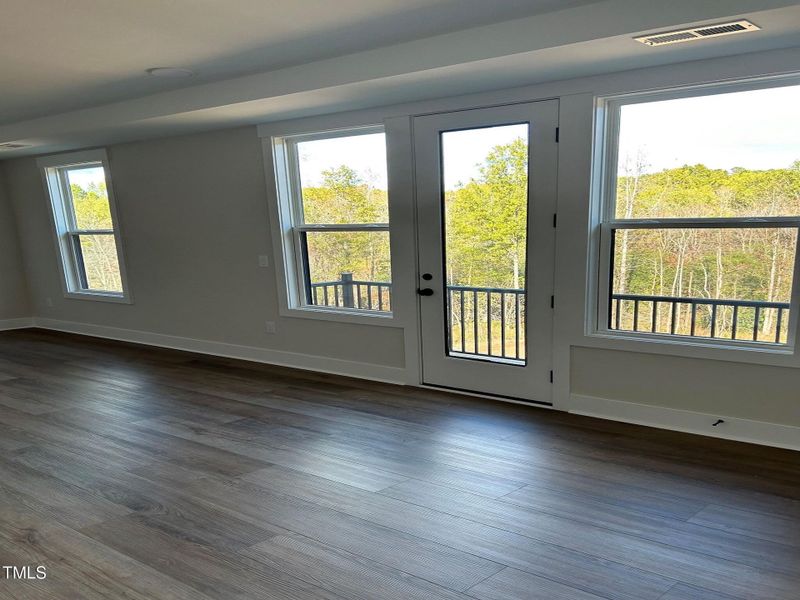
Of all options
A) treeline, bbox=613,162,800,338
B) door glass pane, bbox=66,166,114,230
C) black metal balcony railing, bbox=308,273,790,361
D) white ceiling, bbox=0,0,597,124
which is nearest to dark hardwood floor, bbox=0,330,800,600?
black metal balcony railing, bbox=308,273,790,361

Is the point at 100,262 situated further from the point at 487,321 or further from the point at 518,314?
the point at 518,314

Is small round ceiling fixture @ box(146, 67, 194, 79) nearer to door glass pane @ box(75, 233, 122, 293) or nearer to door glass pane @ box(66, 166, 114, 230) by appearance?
door glass pane @ box(66, 166, 114, 230)

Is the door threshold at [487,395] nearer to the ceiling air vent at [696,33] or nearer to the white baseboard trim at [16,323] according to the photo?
the ceiling air vent at [696,33]

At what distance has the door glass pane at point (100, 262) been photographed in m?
6.55

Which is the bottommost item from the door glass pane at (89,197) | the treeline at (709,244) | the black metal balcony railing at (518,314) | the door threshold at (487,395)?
the door threshold at (487,395)

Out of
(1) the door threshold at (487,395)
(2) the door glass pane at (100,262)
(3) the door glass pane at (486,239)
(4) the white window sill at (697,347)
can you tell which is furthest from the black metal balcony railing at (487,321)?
(2) the door glass pane at (100,262)

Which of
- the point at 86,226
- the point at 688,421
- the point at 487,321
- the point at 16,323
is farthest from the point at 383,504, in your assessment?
the point at 16,323

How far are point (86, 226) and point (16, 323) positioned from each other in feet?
6.84

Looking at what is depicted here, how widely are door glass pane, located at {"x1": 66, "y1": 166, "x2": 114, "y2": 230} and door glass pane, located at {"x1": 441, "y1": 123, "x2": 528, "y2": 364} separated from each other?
446 cm

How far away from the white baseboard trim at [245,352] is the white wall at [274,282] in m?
0.02

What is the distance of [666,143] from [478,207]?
1.27 metres

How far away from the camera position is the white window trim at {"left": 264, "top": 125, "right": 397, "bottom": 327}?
185 inches

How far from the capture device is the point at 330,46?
10.2 feet

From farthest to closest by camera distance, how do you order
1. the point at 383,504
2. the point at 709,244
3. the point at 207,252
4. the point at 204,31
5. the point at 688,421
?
the point at 207,252, the point at 688,421, the point at 709,244, the point at 204,31, the point at 383,504
